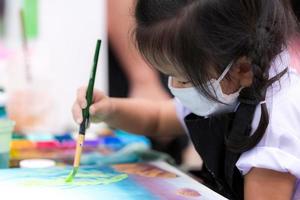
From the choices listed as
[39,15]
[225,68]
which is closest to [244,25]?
[225,68]

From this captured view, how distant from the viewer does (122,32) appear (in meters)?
0.88

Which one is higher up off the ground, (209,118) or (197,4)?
(197,4)

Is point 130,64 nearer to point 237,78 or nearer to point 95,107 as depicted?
point 95,107

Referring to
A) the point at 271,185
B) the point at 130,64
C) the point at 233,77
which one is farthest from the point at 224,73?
the point at 130,64

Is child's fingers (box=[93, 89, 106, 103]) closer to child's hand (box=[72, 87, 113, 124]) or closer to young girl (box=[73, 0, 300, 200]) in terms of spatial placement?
child's hand (box=[72, 87, 113, 124])

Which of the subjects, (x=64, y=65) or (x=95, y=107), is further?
(x=64, y=65)

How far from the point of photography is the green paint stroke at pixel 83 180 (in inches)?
22.5

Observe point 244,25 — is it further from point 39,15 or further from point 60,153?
point 39,15

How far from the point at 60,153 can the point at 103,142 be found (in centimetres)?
8

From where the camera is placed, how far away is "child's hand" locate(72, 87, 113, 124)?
0.66 meters

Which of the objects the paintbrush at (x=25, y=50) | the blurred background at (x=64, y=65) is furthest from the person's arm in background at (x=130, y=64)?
the paintbrush at (x=25, y=50)

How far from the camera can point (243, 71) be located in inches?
22.6

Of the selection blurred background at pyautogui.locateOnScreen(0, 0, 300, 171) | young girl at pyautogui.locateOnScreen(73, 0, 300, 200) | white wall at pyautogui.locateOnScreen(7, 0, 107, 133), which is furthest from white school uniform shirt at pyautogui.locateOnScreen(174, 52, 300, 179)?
white wall at pyautogui.locateOnScreen(7, 0, 107, 133)

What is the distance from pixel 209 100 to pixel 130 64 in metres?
0.30
